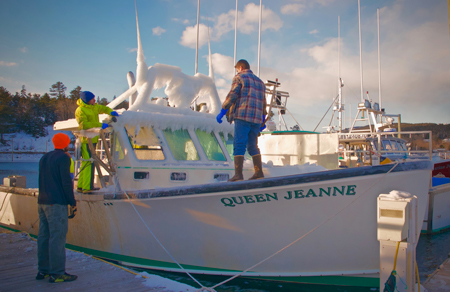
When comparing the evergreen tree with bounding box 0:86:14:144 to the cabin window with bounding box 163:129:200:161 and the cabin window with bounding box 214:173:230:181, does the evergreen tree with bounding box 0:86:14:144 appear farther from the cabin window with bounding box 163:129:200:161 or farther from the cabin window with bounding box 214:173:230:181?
the cabin window with bounding box 214:173:230:181

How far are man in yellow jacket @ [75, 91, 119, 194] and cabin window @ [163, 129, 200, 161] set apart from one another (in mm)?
914

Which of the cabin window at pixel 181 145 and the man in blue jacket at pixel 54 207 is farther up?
the cabin window at pixel 181 145

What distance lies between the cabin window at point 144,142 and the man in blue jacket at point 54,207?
151cm

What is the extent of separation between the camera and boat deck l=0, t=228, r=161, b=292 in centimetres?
332

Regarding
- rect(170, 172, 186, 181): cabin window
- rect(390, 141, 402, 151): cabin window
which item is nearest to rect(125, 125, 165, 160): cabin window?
rect(170, 172, 186, 181): cabin window

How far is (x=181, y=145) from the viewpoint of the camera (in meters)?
5.07

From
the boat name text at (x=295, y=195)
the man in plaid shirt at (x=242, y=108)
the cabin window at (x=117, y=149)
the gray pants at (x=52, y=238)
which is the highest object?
the man in plaid shirt at (x=242, y=108)

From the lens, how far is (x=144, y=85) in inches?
222

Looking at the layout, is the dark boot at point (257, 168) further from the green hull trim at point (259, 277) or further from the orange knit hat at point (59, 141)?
the orange knit hat at point (59, 141)

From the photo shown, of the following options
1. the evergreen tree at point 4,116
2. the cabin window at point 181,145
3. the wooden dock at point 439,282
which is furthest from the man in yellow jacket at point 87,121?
the evergreen tree at point 4,116

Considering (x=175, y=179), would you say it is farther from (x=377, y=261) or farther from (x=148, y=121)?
(x=377, y=261)

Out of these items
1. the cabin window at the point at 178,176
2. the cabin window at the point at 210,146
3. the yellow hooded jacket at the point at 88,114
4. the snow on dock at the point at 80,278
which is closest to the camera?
the snow on dock at the point at 80,278

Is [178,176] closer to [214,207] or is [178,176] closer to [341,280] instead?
[214,207]

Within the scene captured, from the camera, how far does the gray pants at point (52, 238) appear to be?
3.39 metres
